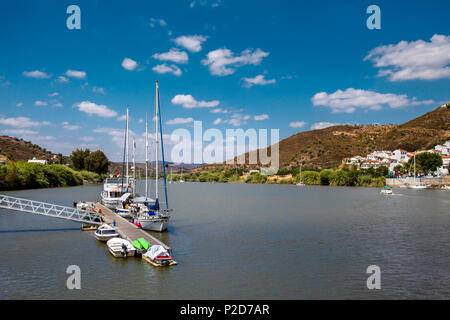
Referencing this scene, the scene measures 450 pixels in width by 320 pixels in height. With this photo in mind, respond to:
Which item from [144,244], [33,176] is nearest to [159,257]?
[144,244]

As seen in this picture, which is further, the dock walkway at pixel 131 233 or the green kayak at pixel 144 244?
the dock walkway at pixel 131 233

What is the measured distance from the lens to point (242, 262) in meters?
27.6

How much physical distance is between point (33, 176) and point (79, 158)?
79043mm

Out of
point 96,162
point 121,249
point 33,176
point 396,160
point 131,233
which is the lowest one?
point 121,249

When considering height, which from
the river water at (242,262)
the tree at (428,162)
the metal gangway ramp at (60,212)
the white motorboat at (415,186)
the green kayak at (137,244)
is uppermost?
the tree at (428,162)

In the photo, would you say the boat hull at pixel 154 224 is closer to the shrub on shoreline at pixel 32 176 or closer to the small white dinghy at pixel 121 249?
the small white dinghy at pixel 121 249

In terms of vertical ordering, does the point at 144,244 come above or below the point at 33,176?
below

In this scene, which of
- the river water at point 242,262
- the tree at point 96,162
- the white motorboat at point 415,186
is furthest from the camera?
the tree at point 96,162

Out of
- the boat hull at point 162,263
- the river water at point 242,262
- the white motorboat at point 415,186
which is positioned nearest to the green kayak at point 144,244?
the river water at point 242,262

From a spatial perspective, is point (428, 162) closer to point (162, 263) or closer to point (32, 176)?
point (162, 263)

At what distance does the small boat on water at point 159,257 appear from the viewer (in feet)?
83.2

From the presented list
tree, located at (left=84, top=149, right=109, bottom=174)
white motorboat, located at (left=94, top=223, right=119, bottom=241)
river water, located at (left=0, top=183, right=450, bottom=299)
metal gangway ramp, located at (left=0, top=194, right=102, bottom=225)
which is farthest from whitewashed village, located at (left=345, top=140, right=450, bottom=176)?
white motorboat, located at (left=94, top=223, right=119, bottom=241)

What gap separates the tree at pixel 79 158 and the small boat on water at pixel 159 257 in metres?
181
